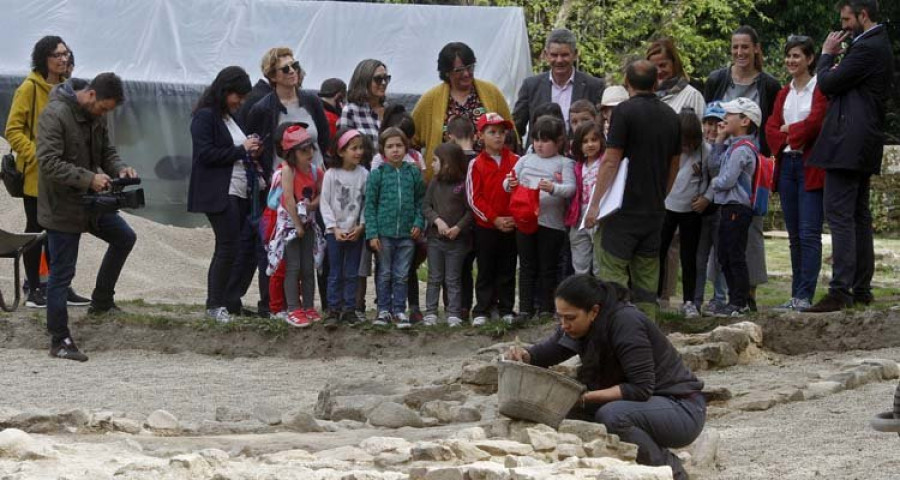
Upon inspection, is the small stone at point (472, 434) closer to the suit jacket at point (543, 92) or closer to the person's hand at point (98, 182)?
the person's hand at point (98, 182)

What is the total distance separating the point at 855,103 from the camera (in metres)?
9.74

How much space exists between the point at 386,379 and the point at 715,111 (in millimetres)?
2993

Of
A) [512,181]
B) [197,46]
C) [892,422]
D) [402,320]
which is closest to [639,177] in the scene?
[512,181]

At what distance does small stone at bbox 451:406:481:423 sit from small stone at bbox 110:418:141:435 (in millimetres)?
1524

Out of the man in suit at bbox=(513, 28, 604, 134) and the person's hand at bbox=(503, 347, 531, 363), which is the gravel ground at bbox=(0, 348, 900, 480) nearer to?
the person's hand at bbox=(503, 347, 531, 363)

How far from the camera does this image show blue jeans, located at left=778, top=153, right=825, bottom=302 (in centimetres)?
1000

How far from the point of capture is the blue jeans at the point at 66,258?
959 cm

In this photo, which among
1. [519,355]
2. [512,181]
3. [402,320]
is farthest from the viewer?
[402,320]

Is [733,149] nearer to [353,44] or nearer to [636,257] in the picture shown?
[636,257]

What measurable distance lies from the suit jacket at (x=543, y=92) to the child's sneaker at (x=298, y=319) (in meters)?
2.03

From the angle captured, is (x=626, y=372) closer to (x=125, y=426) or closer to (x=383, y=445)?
(x=383, y=445)

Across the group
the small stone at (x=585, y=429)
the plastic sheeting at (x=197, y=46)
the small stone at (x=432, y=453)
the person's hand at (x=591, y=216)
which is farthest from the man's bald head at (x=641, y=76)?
the plastic sheeting at (x=197, y=46)

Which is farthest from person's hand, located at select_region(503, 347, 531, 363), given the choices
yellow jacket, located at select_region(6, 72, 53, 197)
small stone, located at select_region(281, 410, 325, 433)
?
yellow jacket, located at select_region(6, 72, 53, 197)

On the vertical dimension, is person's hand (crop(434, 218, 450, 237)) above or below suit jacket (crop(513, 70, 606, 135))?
below
